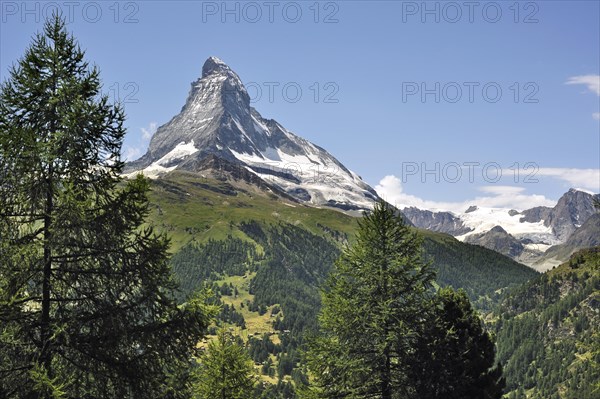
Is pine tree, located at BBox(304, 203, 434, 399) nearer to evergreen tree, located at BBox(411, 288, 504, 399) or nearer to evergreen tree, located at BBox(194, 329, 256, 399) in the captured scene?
evergreen tree, located at BBox(411, 288, 504, 399)

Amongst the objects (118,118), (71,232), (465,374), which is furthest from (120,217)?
(465,374)

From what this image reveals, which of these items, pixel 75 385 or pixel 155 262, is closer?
pixel 75 385

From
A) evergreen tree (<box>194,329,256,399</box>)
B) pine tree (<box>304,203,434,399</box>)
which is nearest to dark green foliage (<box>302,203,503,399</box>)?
pine tree (<box>304,203,434,399</box>)

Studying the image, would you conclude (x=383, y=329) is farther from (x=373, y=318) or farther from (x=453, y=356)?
(x=453, y=356)

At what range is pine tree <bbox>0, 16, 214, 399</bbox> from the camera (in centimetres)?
1469

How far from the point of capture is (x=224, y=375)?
35.8 metres

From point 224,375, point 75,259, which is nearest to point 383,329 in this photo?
point 224,375

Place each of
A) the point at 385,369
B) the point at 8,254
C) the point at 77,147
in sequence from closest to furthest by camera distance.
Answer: the point at 8,254, the point at 77,147, the point at 385,369

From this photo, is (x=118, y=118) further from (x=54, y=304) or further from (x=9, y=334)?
(x=9, y=334)

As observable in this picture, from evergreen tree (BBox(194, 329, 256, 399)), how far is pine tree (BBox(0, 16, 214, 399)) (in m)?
19.7

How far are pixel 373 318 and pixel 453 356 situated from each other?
7.13m

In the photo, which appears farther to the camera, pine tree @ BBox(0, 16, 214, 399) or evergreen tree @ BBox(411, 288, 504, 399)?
evergreen tree @ BBox(411, 288, 504, 399)

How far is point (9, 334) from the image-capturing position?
571 inches

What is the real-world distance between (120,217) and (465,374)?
23.7 metres
